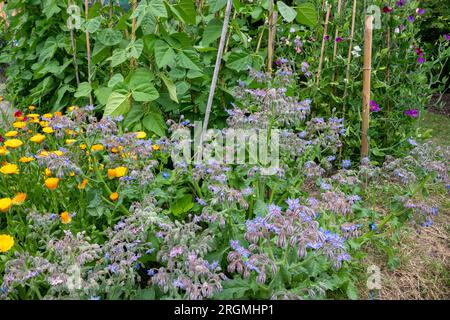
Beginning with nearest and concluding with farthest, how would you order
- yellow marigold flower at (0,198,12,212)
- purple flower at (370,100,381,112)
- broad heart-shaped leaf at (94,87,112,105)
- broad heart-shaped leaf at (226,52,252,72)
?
yellow marigold flower at (0,198,12,212) → broad heart-shaped leaf at (226,52,252,72) → broad heart-shaped leaf at (94,87,112,105) → purple flower at (370,100,381,112)

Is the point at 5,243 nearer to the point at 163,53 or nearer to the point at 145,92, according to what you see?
the point at 145,92

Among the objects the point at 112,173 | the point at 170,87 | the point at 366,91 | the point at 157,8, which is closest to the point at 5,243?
the point at 112,173

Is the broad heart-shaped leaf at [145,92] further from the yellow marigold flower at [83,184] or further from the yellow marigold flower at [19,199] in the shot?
the yellow marigold flower at [19,199]

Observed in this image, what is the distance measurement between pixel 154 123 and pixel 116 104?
0.78ft

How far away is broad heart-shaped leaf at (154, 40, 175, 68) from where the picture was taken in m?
2.42

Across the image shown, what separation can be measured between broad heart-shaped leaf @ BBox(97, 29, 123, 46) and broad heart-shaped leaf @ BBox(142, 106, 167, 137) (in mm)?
518

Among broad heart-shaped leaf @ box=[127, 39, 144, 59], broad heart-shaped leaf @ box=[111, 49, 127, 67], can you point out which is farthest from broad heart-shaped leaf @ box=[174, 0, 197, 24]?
broad heart-shaped leaf @ box=[111, 49, 127, 67]

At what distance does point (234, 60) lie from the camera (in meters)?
2.64

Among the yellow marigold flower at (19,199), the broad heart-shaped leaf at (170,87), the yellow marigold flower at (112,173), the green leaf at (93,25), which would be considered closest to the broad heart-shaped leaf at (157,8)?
the broad heart-shaped leaf at (170,87)

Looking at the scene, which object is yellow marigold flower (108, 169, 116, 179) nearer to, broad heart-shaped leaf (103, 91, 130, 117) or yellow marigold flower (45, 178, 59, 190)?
yellow marigold flower (45, 178, 59, 190)

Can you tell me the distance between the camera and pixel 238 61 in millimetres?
2637

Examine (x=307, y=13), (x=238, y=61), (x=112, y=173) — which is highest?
(x=307, y=13)
